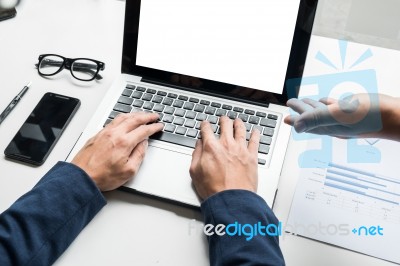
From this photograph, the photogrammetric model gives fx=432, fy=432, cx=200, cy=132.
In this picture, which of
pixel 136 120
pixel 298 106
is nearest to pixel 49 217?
pixel 136 120

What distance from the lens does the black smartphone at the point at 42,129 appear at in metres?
0.69

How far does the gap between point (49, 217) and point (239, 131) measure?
0.30 meters

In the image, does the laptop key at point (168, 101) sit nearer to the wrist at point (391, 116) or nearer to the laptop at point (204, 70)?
the laptop at point (204, 70)

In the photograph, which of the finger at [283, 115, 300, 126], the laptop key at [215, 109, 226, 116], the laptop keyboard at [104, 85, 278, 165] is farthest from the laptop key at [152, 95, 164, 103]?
the finger at [283, 115, 300, 126]

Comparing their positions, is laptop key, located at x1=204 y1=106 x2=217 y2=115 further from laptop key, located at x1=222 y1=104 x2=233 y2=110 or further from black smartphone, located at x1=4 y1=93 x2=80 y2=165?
black smartphone, located at x1=4 y1=93 x2=80 y2=165

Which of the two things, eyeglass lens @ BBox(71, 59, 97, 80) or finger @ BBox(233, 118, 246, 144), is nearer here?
finger @ BBox(233, 118, 246, 144)

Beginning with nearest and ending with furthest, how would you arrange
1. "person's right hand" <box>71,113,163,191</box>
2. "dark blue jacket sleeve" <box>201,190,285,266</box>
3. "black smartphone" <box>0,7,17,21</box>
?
"dark blue jacket sleeve" <box>201,190,285,266</box> → "person's right hand" <box>71,113,163,191</box> → "black smartphone" <box>0,7,17,21</box>

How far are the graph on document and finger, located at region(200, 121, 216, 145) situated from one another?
161mm

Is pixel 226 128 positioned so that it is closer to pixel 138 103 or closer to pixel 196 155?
pixel 196 155

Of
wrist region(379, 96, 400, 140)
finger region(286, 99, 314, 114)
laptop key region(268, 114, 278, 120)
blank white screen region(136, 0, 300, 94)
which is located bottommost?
laptop key region(268, 114, 278, 120)

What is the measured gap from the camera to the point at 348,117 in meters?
0.65

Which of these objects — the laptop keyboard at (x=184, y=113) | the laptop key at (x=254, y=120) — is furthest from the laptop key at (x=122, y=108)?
the laptop key at (x=254, y=120)

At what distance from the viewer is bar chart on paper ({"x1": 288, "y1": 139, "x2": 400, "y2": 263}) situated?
1.96 ft

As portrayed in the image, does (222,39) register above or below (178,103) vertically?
above
